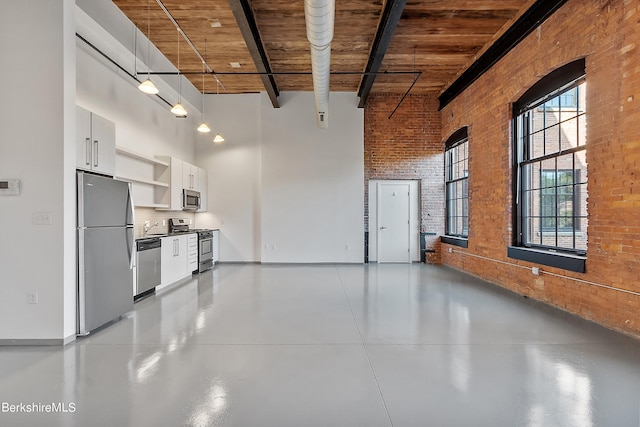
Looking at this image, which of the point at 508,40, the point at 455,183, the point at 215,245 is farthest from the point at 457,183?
the point at 215,245

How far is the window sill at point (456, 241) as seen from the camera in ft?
23.1

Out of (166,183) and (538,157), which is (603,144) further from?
(166,183)

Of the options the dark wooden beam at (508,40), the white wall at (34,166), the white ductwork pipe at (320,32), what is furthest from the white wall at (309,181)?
the white wall at (34,166)

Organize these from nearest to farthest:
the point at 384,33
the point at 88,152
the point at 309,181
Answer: the point at 88,152
the point at 384,33
the point at 309,181

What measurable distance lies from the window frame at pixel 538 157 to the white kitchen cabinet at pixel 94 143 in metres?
5.59

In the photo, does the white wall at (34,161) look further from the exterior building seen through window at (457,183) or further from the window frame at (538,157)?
the exterior building seen through window at (457,183)

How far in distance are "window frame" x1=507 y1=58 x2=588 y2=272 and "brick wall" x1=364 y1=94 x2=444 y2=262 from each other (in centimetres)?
311

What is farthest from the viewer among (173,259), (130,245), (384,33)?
(173,259)

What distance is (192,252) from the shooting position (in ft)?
22.1

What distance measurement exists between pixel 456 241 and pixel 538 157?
9.41 ft

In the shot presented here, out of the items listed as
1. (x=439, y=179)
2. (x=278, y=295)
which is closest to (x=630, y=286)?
(x=278, y=295)

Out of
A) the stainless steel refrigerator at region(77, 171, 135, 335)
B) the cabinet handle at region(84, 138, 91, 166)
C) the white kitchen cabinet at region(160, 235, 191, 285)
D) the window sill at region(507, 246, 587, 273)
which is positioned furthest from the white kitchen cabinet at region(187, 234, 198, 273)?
the window sill at region(507, 246, 587, 273)

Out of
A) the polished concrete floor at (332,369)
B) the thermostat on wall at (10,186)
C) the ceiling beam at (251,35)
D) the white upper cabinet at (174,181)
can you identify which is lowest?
the polished concrete floor at (332,369)

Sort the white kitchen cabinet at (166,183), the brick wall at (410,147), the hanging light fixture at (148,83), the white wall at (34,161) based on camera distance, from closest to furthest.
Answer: the white wall at (34,161), the hanging light fixture at (148,83), the white kitchen cabinet at (166,183), the brick wall at (410,147)
